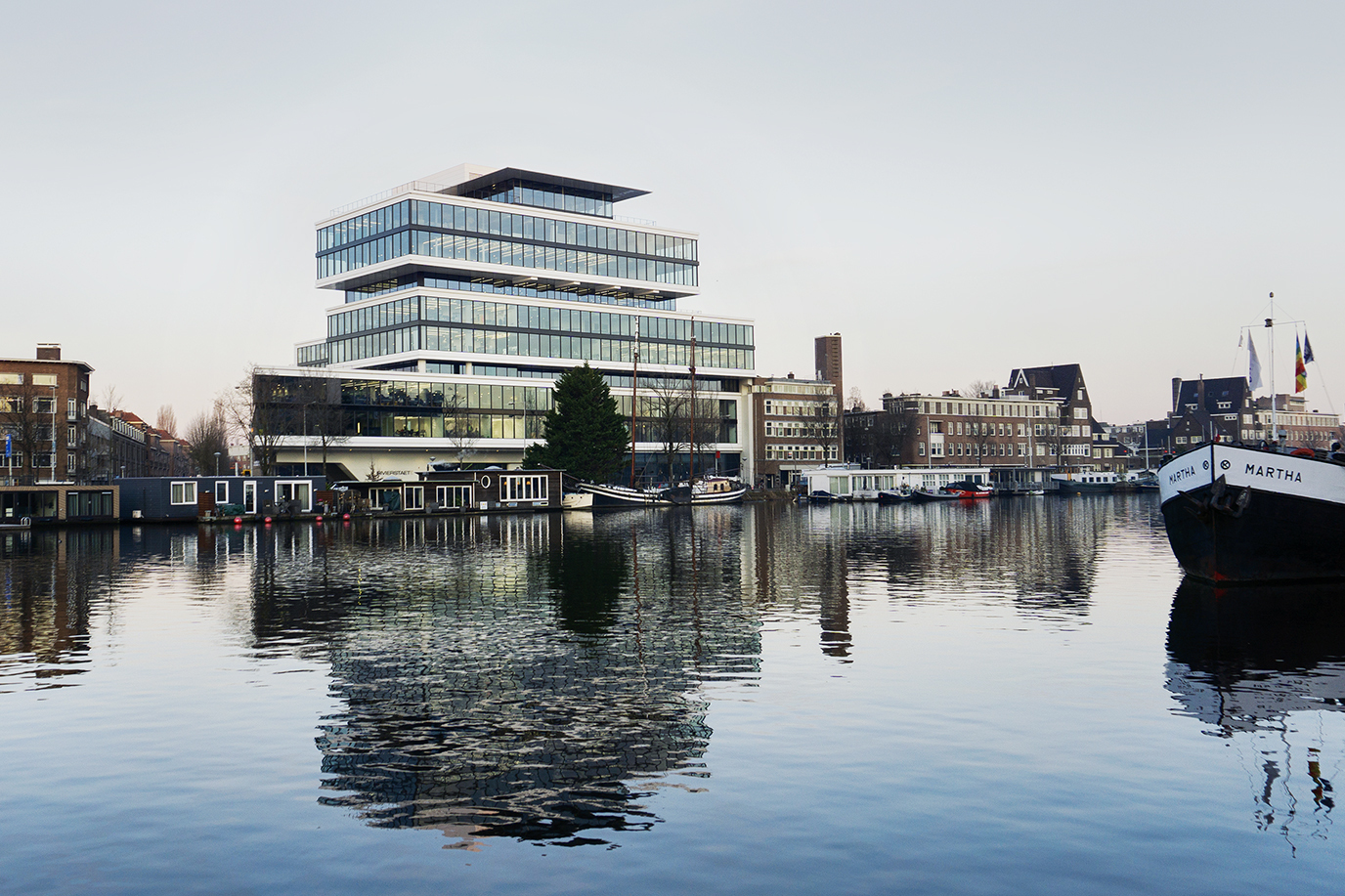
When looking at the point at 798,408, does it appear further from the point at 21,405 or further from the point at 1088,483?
the point at 21,405

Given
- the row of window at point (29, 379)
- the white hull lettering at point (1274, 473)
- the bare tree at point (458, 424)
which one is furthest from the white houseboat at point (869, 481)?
the white hull lettering at point (1274, 473)

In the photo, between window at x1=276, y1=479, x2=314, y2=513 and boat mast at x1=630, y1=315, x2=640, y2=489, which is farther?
boat mast at x1=630, y1=315, x2=640, y2=489

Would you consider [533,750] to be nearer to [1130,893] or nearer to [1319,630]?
[1130,893]

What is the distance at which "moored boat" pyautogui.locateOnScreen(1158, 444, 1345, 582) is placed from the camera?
1291 inches

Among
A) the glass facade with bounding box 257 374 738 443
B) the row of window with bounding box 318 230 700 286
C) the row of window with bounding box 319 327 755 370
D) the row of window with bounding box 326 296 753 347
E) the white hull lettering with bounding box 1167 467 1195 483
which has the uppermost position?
the row of window with bounding box 318 230 700 286

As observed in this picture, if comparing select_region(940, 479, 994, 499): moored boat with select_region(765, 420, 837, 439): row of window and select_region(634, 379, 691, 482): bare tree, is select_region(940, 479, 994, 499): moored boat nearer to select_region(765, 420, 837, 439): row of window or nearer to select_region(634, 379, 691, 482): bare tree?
select_region(765, 420, 837, 439): row of window

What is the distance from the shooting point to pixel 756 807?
41.2 ft

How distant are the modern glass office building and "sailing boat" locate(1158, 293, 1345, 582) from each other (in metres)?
96.0

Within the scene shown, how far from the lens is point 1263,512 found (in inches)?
1300

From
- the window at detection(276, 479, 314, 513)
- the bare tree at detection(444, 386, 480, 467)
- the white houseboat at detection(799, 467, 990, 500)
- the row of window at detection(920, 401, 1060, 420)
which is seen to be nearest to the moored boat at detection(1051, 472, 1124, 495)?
the row of window at detection(920, 401, 1060, 420)

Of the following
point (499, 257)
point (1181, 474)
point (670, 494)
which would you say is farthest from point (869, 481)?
point (1181, 474)

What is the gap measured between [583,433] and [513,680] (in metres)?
102

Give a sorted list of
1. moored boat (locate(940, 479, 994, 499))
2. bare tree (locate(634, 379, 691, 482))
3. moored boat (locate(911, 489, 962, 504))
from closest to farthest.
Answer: bare tree (locate(634, 379, 691, 482)) < moored boat (locate(911, 489, 962, 504)) < moored boat (locate(940, 479, 994, 499))

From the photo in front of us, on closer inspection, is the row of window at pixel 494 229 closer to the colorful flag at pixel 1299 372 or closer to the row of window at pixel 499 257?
the row of window at pixel 499 257
